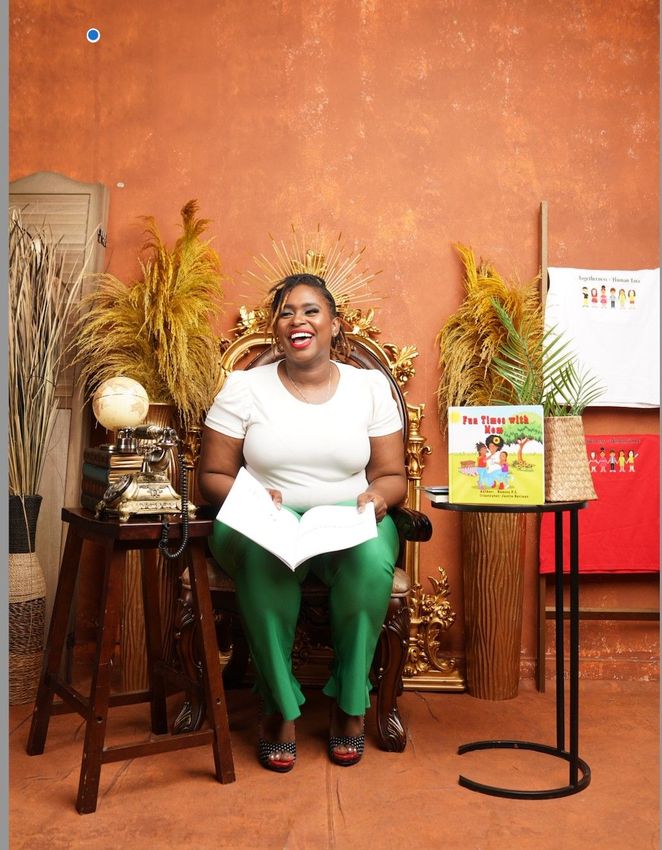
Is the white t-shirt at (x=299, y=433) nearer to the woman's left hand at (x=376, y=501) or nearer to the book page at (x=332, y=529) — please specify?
the woman's left hand at (x=376, y=501)

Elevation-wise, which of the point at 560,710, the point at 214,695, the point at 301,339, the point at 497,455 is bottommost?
the point at 560,710

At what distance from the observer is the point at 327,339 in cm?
296

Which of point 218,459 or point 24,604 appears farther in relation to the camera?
point 24,604

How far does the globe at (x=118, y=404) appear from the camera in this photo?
9.54 feet

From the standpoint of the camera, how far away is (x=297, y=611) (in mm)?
2633

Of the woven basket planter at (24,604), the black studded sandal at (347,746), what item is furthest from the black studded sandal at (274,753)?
the woven basket planter at (24,604)

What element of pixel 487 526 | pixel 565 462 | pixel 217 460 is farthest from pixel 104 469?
pixel 487 526

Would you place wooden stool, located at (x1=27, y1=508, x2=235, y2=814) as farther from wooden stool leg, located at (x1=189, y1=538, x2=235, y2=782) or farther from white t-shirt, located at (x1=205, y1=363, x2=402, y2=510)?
white t-shirt, located at (x1=205, y1=363, x2=402, y2=510)

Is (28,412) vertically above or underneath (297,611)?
above

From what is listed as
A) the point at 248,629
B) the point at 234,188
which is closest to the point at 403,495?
the point at 248,629

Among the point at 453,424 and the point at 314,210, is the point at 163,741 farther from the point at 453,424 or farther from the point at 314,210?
the point at 314,210

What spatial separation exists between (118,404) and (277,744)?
130 centimetres

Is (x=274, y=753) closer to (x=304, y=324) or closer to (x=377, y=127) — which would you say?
(x=304, y=324)

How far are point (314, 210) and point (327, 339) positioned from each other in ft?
3.30
